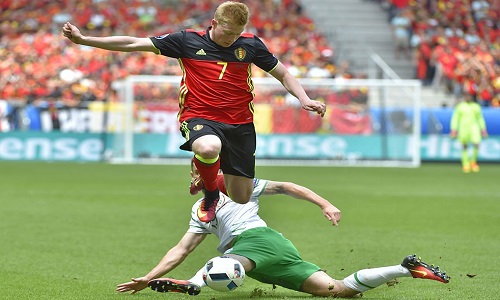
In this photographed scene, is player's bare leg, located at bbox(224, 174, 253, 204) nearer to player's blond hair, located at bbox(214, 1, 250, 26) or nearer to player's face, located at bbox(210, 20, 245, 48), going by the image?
player's face, located at bbox(210, 20, 245, 48)

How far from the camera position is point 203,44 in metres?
7.41

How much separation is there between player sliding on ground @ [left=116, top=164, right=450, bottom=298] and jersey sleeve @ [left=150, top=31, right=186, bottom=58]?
918mm

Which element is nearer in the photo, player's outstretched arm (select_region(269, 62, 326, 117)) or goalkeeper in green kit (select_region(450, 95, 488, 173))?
player's outstretched arm (select_region(269, 62, 326, 117))

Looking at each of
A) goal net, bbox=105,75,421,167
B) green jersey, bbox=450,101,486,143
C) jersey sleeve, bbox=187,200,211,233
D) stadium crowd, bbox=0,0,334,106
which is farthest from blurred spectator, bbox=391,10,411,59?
jersey sleeve, bbox=187,200,211,233

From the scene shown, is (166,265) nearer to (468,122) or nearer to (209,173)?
(209,173)

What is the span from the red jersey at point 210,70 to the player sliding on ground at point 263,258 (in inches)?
20.4

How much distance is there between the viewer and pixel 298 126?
2769cm

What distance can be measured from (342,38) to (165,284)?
28.8m

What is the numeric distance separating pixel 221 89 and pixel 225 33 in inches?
19.1

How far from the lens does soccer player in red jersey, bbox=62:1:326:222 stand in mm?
7141

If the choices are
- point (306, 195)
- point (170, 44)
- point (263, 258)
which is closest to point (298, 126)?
point (170, 44)

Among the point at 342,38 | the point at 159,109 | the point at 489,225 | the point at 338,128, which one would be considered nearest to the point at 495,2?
the point at 342,38

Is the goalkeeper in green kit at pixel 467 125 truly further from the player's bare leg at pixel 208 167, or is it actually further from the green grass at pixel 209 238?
the player's bare leg at pixel 208 167

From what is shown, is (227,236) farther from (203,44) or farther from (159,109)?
(159,109)
